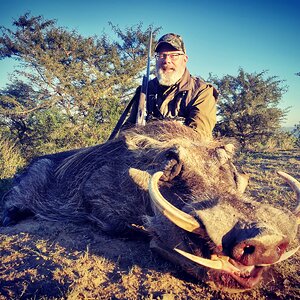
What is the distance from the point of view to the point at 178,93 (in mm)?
3617

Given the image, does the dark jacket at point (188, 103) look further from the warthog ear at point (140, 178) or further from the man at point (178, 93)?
the warthog ear at point (140, 178)

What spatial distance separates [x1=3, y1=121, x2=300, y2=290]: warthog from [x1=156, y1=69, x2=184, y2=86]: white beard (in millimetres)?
1038

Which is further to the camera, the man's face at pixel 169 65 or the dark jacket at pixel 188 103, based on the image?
the man's face at pixel 169 65

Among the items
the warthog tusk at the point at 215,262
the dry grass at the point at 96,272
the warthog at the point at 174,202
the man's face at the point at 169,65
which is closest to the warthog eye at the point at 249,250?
the warthog at the point at 174,202

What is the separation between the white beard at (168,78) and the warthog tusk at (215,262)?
2534 mm

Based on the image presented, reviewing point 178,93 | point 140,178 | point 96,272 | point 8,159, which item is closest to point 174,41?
point 178,93

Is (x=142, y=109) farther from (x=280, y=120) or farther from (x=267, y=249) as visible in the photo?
(x=280, y=120)

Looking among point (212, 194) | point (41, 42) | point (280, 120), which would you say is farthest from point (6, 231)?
point (280, 120)

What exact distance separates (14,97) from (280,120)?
854cm

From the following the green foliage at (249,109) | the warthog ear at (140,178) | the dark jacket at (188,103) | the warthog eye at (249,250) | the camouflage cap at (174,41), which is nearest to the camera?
the warthog eye at (249,250)

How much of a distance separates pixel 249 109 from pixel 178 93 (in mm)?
→ 7282

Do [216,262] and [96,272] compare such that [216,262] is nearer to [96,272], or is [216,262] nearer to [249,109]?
[96,272]

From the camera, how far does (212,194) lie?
74.1 inches

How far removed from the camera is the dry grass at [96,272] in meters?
1.73
